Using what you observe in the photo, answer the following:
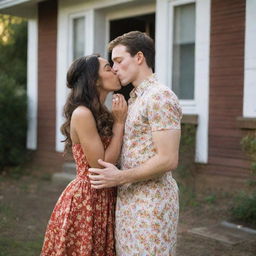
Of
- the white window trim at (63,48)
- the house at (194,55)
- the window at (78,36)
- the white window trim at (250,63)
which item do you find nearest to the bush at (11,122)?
the house at (194,55)

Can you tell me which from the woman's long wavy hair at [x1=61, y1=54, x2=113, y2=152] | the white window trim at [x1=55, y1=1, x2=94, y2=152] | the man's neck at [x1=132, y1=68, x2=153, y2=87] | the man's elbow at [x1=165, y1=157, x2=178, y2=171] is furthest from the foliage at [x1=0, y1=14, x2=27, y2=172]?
the man's elbow at [x1=165, y1=157, x2=178, y2=171]

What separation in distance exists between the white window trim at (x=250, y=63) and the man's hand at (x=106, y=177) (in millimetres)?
4516

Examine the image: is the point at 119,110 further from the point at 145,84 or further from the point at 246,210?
the point at 246,210

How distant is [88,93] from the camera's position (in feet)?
8.43

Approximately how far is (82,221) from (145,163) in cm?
57

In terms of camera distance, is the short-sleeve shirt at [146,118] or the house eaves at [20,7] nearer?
the short-sleeve shirt at [146,118]

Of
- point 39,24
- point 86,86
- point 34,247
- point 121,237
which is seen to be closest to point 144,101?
point 86,86

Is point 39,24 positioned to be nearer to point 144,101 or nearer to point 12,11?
point 12,11

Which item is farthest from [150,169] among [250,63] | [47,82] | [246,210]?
Result: [47,82]

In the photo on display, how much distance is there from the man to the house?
169 inches

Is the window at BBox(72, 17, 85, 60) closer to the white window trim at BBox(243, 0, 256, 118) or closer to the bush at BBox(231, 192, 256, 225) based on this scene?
the white window trim at BBox(243, 0, 256, 118)

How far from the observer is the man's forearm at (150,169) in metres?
2.28

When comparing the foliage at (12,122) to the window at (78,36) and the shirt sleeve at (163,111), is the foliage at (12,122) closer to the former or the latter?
the window at (78,36)

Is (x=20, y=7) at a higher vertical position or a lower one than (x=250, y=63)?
higher
